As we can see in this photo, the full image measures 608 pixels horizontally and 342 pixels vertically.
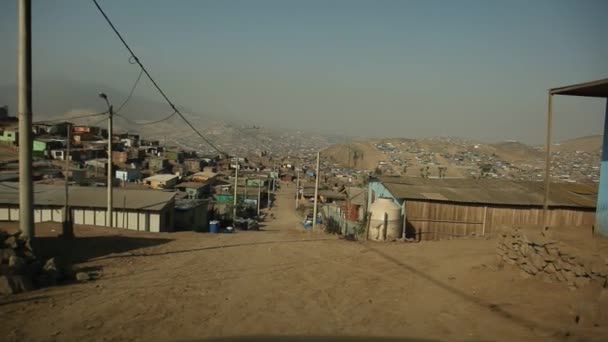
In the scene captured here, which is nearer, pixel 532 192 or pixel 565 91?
pixel 565 91

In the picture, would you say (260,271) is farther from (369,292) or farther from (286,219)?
(286,219)

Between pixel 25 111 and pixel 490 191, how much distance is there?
835 inches

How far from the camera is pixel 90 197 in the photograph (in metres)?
24.1

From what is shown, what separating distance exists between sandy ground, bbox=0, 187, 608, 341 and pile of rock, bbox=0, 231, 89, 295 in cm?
32

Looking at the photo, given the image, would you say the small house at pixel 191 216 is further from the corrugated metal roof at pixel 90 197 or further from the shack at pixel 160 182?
the shack at pixel 160 182

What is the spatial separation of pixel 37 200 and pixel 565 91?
85.1 feet

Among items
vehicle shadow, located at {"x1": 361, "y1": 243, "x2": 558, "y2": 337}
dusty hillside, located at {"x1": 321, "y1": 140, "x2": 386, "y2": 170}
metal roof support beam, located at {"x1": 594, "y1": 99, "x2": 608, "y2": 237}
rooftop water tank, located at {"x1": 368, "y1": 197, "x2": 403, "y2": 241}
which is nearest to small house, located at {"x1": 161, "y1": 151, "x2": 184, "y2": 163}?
dusty hillside, located at {"x1": 321, "y1": 140, "x2": 386, "y2": 170}

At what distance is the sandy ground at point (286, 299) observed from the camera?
6281mm

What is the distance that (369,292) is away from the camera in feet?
29.9

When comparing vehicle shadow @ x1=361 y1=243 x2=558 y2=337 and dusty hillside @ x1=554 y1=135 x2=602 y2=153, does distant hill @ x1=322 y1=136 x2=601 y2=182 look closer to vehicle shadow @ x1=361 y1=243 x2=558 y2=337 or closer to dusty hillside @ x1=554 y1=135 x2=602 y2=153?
dusty hillside @ x1=554 y1=135 x2=602 y2=153

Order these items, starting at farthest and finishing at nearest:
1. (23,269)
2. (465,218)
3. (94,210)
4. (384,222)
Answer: (94,210), (465,218), (384,222), (23,269)

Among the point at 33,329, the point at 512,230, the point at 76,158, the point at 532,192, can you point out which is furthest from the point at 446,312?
the point at 76,158

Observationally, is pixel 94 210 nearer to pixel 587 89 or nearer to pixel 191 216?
pixel 191 216

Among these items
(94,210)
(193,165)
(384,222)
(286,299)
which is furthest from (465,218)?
(193,165)
